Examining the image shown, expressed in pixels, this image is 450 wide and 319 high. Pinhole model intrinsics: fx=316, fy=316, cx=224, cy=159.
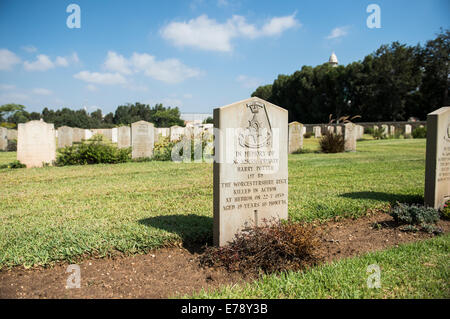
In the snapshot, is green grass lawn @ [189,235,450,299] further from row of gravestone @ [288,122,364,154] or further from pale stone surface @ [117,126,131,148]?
pale stone surface @ [117,126,131,148]

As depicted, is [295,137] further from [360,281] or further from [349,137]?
[360,281]

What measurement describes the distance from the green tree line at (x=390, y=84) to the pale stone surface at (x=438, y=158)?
41.3 meters

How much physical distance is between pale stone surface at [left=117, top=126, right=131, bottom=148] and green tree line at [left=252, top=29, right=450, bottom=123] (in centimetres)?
3716

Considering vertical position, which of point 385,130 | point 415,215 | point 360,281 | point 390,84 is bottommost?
point 360,281

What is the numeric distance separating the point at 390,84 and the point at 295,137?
32.1m

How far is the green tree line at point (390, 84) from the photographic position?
4111cm

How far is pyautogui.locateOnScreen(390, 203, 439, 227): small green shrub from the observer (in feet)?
15.7

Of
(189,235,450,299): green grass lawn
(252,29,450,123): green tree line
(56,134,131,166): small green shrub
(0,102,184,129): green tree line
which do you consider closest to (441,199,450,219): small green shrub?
(189,235,450,299): green grass lawn

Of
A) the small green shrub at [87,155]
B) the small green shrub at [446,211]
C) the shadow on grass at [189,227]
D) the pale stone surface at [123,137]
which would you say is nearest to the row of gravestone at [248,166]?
the shadow on grass at [189,227]

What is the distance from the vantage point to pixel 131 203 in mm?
5648

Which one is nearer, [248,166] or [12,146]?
[248,166]

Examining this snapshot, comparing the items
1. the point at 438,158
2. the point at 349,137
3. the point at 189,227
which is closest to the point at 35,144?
the point at 189,227

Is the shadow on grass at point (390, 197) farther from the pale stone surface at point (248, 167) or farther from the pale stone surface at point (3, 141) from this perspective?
the pale stone surface at point (3, 141)
